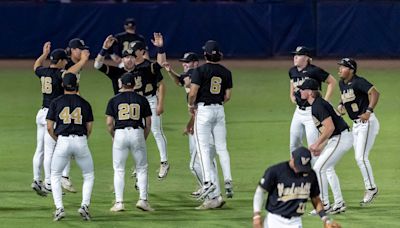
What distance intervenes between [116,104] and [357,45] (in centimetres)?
1814

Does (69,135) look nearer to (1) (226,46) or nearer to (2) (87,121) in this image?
(2) (87,121)

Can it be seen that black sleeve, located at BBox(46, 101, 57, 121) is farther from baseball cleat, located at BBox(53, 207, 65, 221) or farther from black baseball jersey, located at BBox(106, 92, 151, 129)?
baseball cleat, located at BBox(53, 207, 65, 221)

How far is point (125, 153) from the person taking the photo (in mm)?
13656

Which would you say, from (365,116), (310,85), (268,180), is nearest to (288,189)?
(268,180)

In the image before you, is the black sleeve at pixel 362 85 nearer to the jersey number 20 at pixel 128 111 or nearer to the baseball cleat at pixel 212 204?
the baseball cleat at pixel 212 204

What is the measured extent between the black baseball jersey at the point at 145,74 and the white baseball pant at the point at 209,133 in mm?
1213

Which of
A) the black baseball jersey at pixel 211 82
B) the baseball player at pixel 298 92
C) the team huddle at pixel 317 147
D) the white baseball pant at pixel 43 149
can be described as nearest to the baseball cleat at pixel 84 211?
the white baseball pant at pixel 43 149

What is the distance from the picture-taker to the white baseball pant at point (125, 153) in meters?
13.5

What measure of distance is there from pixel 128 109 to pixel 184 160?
4350 millimetres

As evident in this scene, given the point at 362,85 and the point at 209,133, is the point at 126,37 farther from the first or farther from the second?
the point at 362,85

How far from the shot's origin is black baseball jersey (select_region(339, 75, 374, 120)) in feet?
46.6

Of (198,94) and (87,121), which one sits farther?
(198,94)

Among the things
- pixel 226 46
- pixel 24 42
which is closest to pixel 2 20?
pixel 24 42

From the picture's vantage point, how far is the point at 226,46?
30.8 meters
